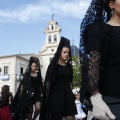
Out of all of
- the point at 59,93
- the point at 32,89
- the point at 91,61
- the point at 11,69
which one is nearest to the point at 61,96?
the point at 59,93

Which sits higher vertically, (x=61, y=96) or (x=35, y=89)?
(x=35, y=89)

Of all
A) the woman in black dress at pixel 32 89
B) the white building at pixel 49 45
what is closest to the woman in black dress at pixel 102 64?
the woman in black dress at pixel 32 89

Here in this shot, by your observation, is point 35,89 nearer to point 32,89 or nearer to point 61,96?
point 32,89

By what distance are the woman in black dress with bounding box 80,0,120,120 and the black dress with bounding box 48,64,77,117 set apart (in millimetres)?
3779

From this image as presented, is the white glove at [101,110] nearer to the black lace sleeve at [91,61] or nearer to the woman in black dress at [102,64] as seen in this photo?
the woman in black dress at [102,64]

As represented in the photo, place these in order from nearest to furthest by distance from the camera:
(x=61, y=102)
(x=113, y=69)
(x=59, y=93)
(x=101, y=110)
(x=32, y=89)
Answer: (x=101, y=110)
(x=113, y=69)
(x=61, y=102)
(x=59, y=93)
(x=32, y=89)

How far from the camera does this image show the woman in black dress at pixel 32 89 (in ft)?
26.7

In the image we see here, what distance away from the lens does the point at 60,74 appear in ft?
20.3

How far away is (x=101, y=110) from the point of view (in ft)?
6.11

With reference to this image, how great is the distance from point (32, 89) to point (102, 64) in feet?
20.7

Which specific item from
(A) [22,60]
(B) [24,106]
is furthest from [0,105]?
(A) [22,60]

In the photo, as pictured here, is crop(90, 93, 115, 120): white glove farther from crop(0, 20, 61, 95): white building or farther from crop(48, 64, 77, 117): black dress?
crop(0, 20, 61, 95): white building

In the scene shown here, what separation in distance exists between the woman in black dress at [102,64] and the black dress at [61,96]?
3.78 meters

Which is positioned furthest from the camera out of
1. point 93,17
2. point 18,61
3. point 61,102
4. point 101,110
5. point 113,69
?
point 18,61
